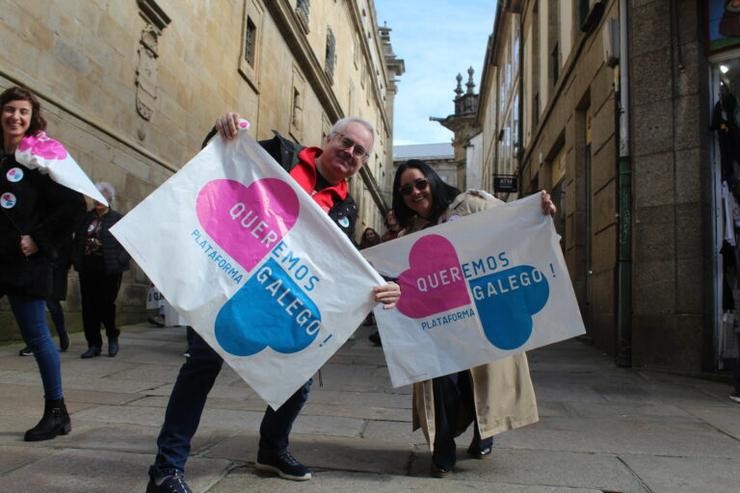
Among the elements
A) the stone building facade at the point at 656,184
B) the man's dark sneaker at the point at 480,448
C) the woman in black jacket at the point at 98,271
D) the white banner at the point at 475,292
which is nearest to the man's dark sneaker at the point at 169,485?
the white banner at the point at 475,292

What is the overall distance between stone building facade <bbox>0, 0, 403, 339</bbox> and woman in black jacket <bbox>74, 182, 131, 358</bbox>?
4.06ft

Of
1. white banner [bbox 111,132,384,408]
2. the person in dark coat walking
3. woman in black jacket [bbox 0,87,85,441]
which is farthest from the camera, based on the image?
the person in dark coat walking

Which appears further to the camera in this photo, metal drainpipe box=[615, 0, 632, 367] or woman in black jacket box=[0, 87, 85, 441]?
metal drainpipe box=[615, 0, 632, 367]

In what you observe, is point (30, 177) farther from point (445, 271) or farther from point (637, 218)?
point (637, 218)

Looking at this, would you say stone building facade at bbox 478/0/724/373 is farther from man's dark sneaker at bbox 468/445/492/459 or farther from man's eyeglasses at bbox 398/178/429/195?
man's eyeglasses at bbox 398/178/429/195

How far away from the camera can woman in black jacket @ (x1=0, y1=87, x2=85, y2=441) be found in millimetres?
3166

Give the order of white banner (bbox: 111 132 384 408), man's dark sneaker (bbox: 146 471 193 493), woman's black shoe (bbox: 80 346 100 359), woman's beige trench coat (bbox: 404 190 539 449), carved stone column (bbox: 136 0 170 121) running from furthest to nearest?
carved stone column (bbox: 136 0 170 121) → woman's black shoe (bbox: 80 346 100 359) → woman's beige trench coat (bbox: 404 190 539 449) → white banner (bbox: 111 132 384 408) → man's dark sneaker (bbox: 146 471 193 493)

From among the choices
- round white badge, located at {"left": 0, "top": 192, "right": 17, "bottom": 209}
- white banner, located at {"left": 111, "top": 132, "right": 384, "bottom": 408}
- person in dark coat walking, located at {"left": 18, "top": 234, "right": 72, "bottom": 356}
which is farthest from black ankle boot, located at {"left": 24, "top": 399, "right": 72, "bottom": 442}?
white banner, located at {"left": 111, "top": 132, "right": 384, "bottom": 408}

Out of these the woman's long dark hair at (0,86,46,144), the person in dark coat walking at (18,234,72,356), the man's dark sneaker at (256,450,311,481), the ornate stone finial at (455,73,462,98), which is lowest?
the man's dark sneaker at (256,450,311,481)

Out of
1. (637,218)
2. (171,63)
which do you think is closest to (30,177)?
(637,218)

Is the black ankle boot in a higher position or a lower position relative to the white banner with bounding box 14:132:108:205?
lower

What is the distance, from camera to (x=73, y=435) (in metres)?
3.33

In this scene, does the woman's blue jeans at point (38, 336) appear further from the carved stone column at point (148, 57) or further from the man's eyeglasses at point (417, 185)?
the carved stone column at point (148, 57)

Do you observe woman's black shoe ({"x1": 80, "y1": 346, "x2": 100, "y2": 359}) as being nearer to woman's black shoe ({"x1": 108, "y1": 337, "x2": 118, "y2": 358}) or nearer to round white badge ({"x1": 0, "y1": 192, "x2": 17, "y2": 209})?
woman's black shoe ({"x1": 108, "y1": 337, "x2": 118, "y2": 358})
